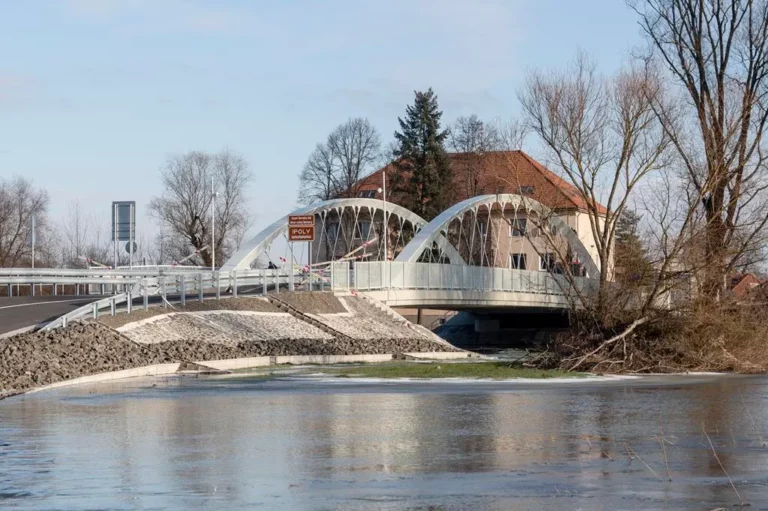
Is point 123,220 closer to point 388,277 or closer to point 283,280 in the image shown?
point 283,280

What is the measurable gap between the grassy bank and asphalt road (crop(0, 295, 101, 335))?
340 inches

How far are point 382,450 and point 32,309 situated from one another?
26.5 meters

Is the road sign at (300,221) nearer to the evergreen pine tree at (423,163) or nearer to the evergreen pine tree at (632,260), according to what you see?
the evergreen pine tree at (632,260)

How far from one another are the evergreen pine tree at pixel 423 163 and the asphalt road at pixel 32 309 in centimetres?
4970

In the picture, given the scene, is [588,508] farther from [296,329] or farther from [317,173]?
[317,173]

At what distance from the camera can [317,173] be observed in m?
98.0

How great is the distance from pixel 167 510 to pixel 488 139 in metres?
89.6

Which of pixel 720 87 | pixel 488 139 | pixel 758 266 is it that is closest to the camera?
pixel 758 266

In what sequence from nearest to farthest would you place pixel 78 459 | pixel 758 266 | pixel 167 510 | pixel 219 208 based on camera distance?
pixel 167 510
pixel 78 459
pixel 758 266
pixel 219 208

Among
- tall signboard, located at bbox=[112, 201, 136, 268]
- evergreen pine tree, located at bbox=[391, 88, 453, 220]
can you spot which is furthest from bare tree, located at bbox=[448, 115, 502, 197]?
tall signboard, located at bbox=[112, 201, 136, 268]

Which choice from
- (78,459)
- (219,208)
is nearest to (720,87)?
(78,459)

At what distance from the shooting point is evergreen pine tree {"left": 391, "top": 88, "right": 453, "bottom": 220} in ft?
301

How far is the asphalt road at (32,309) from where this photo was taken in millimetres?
32156

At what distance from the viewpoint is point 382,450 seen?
517 inches
